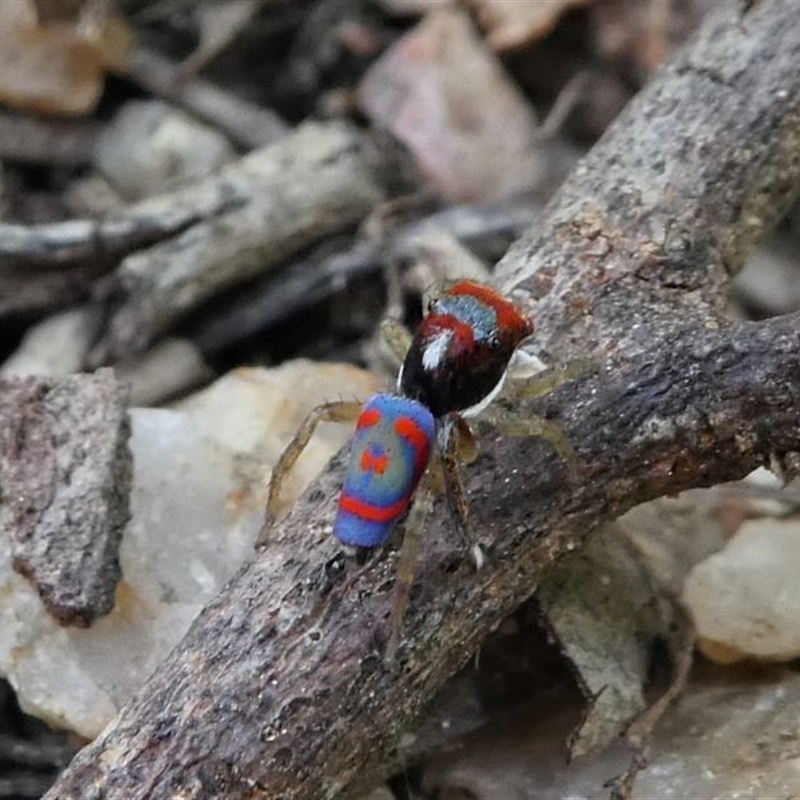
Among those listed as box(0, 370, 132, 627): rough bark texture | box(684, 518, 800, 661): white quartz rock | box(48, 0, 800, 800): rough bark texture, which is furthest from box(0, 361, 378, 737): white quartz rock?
box(684, 518, 800, 661): white quartz rock

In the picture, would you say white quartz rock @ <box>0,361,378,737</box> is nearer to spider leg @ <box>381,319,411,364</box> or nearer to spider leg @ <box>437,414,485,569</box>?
spider leg @ <box>381,319,411,364</box>

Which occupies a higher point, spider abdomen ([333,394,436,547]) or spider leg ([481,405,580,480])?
spider abdomen ([333,394,436,547])

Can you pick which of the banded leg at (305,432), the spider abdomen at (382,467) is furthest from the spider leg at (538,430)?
the banded leg at (305,432)

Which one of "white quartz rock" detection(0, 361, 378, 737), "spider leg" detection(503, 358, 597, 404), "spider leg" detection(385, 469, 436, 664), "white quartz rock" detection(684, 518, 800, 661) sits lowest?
"white quartz rock" detection(684, 518, 800, 661)

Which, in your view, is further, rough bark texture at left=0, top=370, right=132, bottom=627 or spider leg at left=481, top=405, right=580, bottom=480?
rough bark texture at left=0, top=370, right=132, bottom=627

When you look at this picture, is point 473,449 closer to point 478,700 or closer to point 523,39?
point 478,700

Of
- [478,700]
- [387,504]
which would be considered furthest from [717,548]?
[387,504]

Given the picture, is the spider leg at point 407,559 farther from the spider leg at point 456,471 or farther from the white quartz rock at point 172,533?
the white quartz rock at point 172,533
